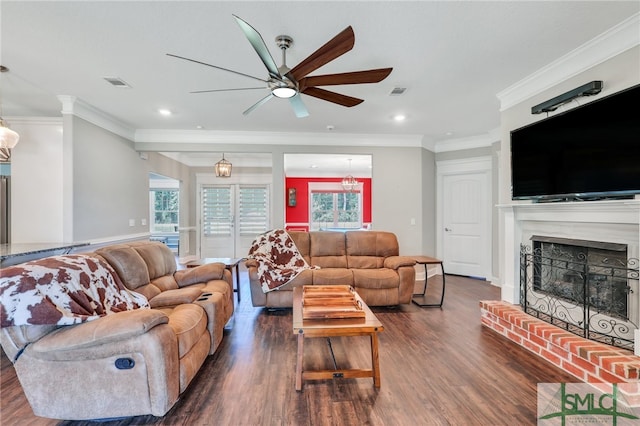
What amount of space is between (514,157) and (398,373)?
100 inches

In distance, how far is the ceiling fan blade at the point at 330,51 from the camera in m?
1.73

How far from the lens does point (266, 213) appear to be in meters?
7.66

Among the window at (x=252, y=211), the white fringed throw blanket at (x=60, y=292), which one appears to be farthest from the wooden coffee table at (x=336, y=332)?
the window at (x=252, y=211)

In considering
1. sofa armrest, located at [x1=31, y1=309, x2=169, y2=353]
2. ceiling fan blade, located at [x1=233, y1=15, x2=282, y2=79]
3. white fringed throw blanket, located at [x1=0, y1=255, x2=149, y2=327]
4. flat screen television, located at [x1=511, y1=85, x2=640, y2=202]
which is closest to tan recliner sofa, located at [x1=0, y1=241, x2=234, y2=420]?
sofa armrest, located at [x1=31, y1=309, x2=169, y2=353]

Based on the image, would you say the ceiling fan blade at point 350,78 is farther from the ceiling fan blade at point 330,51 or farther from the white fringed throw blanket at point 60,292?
the white fringed throw blanket at point 60,292

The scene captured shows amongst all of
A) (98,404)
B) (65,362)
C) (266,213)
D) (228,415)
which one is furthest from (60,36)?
(266,213)

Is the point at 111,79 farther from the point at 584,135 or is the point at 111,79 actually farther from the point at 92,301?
the point at 584,135

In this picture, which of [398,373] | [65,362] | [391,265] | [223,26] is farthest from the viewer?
[391,265]

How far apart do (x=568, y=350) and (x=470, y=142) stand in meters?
3.99

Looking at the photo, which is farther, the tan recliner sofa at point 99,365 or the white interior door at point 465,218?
the white interior door at point 465,218

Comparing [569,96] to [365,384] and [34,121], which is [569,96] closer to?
[365,384]

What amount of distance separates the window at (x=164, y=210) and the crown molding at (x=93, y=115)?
3684mm

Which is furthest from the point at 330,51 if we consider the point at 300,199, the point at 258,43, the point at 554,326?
the point at 300,199

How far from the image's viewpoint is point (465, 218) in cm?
561
